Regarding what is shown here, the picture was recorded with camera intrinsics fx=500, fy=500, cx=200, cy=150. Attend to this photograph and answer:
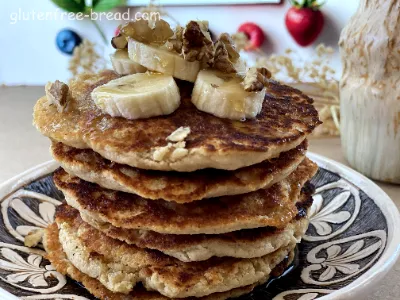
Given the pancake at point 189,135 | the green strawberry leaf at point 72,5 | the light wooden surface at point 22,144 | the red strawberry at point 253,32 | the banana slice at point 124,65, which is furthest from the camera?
the green strawberry leaf at point 72,5

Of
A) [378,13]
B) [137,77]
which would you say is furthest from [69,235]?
[378,13]

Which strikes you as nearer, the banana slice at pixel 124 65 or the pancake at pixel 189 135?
the pancake at pixel 189 135

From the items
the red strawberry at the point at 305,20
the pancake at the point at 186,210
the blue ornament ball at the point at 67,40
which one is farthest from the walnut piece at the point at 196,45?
the blue ornament ball at the point at 67,40

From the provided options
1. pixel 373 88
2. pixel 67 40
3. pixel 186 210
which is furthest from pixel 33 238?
pixel 67 40

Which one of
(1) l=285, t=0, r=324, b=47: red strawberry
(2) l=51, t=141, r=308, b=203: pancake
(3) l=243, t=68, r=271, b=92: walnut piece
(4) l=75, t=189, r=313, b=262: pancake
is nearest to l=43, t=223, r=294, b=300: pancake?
(4) l=75, t=189, r=313, b=262: pancake

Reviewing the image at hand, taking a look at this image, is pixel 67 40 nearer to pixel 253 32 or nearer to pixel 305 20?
pixel 253 32

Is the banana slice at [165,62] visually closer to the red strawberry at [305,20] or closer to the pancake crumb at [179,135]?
the pancake crumb at [179,135]
